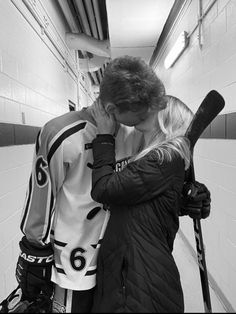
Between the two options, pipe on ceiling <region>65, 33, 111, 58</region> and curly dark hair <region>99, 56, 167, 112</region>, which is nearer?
curly dark hair <region>99, 56, 167, 112</region>

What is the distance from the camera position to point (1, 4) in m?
1.63

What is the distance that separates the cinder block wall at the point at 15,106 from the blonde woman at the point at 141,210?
0.97 metres

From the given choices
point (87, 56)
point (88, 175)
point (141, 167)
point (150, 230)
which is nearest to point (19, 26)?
point (88, 175)

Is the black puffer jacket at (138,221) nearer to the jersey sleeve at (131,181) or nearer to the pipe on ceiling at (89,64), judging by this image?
the jersey sleeve at (131,181)

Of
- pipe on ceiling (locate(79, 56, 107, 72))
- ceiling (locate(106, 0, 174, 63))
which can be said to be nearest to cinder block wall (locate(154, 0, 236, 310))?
ceiling (locate(106, 0, 174, 63))

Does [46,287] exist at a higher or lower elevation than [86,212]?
lower

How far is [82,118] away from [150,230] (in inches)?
16.6

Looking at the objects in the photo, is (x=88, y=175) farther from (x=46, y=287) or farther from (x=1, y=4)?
(x=1, y=4)

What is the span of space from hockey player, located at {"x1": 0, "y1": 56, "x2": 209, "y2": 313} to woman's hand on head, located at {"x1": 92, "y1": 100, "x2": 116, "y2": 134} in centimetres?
2

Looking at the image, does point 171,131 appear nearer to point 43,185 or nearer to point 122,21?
point 43,185

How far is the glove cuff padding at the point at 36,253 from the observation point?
0.86 m

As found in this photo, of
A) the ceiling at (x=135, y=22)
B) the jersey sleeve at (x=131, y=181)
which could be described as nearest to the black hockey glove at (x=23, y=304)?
the jersey sleeve at (x=131, y=181)

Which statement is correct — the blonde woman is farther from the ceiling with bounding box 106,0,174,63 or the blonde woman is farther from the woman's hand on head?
the ceiling with bounding box 106,0,174,63

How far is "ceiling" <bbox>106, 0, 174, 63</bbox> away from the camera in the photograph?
2.49 meters
